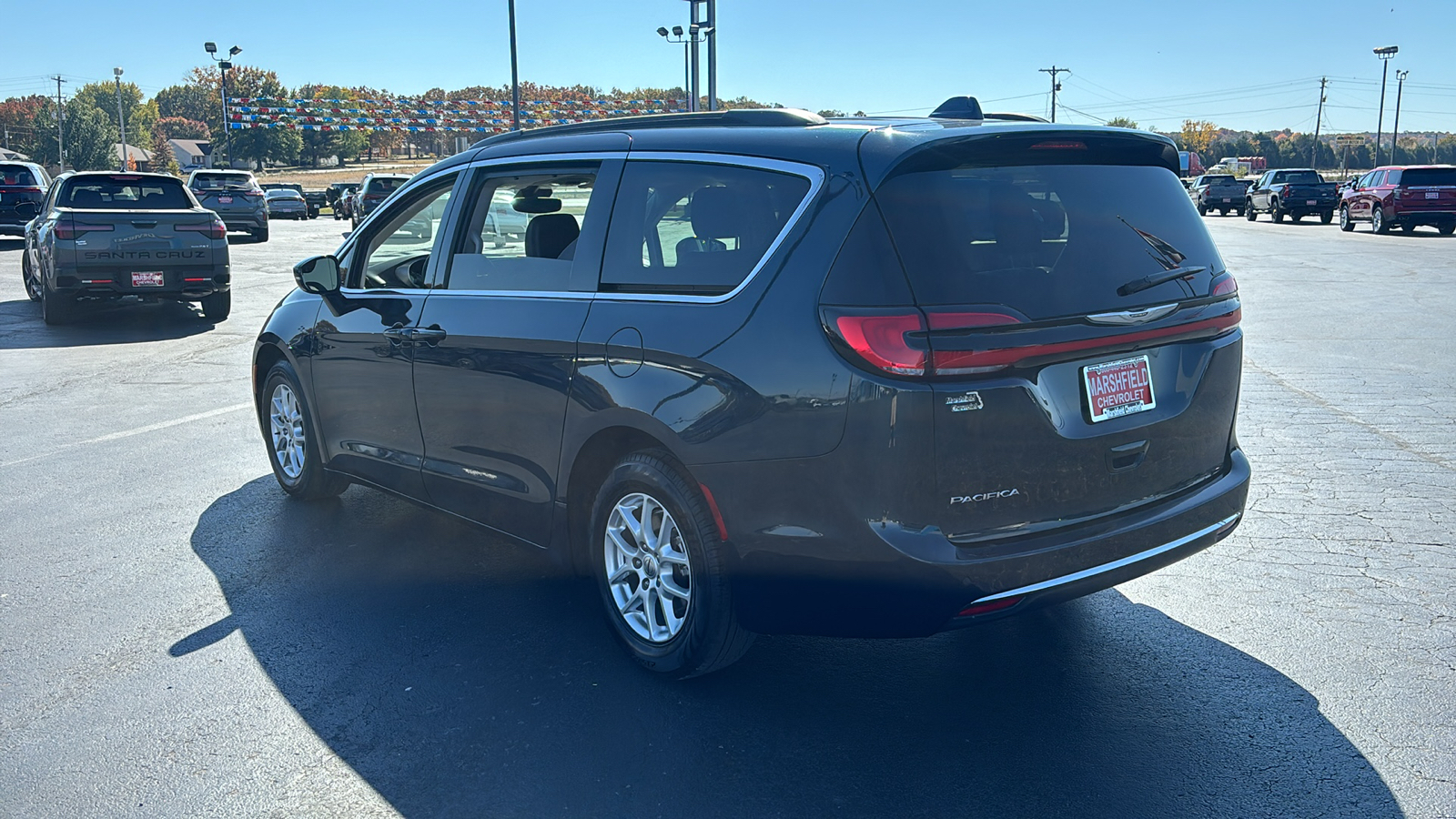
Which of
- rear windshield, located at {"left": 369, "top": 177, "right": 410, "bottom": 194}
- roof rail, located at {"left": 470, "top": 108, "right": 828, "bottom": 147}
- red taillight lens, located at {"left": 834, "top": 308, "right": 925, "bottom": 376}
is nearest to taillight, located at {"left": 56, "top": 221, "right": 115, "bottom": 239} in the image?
roof rail, located at {"left": 470, "top": 108, "right": 828, "bottom": 147}

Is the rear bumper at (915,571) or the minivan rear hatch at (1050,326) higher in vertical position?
the minivan rear hatch at (1050,326)

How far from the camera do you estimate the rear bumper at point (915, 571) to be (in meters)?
3.27

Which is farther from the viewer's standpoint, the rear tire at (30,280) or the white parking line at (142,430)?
the rear tire at (30,280)

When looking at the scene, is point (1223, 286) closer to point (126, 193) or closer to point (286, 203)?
point (126, 193)

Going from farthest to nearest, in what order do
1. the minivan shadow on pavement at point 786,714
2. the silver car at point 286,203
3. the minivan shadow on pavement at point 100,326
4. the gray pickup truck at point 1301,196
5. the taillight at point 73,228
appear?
the silver car at point 286,203, the gray pickup truck at point 1301,196, the taillight at point 73,228, the minivan shadow on pavement at point 100,326, the minivan shadow on pavement at point 786,714

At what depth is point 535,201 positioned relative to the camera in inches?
182

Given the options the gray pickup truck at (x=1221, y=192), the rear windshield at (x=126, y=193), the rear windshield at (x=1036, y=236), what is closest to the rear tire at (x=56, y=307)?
the rear windshield at (x=126, y=193)

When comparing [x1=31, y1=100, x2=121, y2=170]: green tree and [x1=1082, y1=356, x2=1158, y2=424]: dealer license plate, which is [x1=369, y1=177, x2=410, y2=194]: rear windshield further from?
[x1=31, y1=100, x2=121, y2=170]: green tree

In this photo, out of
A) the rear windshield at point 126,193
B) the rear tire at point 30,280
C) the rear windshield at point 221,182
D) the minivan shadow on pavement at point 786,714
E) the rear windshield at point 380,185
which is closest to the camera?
the minivan shadow on pavement at point 786,714

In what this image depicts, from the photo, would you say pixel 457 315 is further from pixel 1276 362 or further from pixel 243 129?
pixel 243 129

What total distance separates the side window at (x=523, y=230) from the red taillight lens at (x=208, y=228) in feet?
33.9

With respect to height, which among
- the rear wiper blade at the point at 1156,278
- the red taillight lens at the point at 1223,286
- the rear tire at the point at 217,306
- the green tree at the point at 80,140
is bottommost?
the rear tire at the point at 217,306

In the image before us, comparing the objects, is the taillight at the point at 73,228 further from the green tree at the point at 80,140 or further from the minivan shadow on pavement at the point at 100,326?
the green tree at the point at 80,140

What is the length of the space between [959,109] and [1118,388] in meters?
1.30
